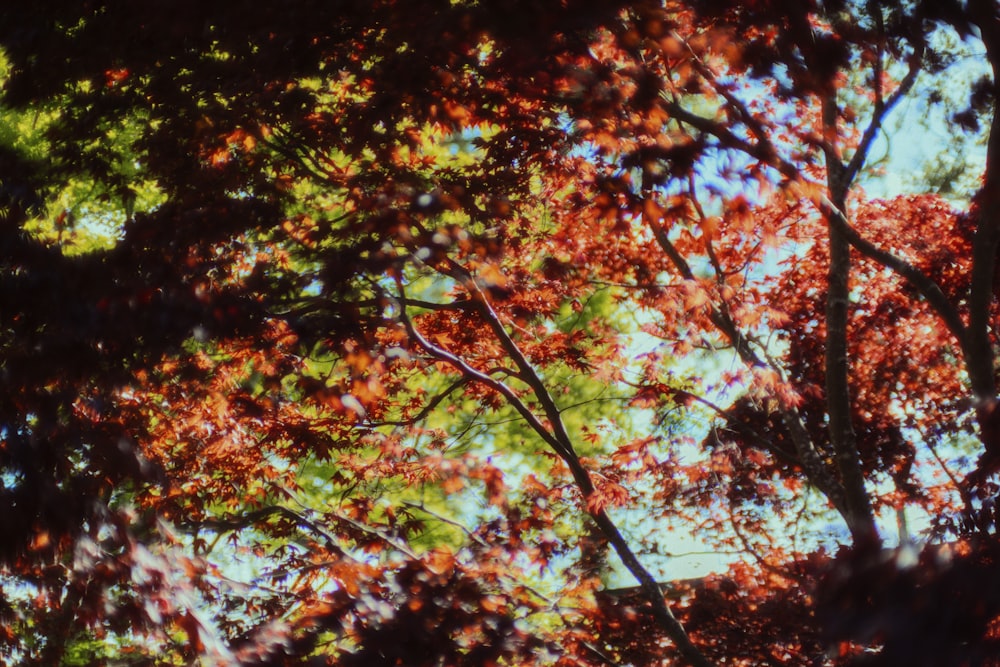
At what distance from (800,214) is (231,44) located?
4593 millimetres

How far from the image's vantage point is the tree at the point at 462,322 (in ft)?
11.8

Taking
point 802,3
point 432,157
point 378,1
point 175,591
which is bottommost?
point 175,591

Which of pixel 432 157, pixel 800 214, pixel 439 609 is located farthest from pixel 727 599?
pixel 432 157

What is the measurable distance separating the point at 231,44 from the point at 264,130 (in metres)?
0.86

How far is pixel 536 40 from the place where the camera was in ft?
12.3

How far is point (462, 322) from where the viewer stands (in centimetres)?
618

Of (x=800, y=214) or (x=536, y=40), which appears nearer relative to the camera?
(x=536, y=40)

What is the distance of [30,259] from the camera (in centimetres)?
360

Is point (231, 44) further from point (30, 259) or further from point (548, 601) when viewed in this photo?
point (548, 601)

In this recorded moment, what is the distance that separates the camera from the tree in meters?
3.60

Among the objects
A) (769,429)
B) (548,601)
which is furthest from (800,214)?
(548,601)

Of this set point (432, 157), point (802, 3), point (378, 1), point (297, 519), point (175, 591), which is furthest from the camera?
point (432, 157)

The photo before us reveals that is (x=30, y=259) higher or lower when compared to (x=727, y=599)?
higher

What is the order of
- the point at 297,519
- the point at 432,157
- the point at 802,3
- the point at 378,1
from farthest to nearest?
the point at 432,157, the point at 297,519, the point at 378,1, the point at 802,3
